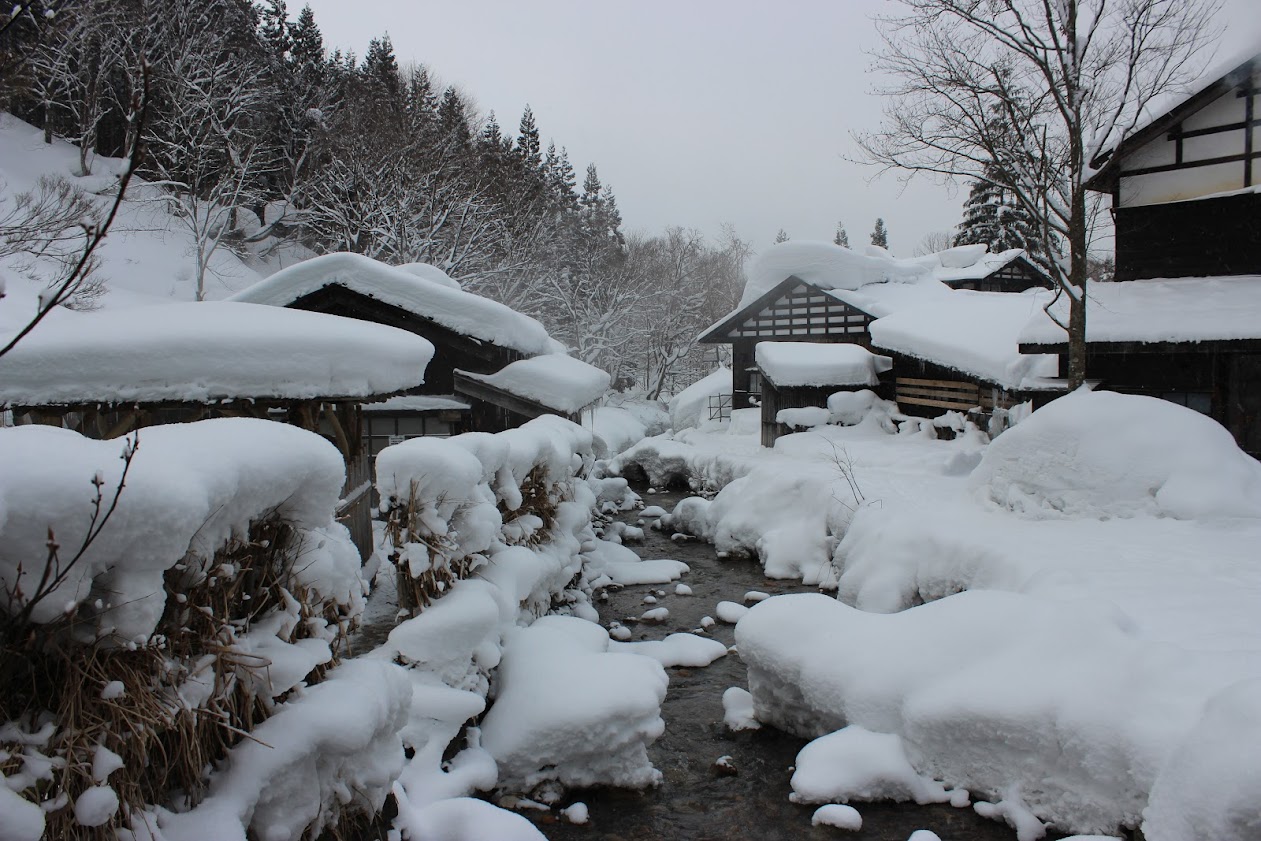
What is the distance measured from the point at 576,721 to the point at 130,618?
3.92 m

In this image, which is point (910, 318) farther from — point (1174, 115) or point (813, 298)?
point (1174, 115)

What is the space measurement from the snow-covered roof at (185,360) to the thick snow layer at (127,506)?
4.43 metres

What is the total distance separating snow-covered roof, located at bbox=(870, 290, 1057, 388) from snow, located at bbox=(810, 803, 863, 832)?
11.9m

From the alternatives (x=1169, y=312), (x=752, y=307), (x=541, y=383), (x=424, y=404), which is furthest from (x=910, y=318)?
(x=424, y=404)

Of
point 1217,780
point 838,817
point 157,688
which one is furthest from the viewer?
point 838,817

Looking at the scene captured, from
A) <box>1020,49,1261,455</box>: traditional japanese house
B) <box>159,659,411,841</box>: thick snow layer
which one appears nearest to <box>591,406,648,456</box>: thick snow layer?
<box>1020,49,1261,455</box>: traditional japanese house

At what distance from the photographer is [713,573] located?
1313cm

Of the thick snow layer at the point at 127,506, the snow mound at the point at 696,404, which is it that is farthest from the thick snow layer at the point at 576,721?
the snow mound at the point at 696,404

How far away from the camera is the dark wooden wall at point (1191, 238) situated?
12414mm

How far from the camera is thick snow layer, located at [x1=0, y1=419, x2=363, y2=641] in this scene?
194 centimetres

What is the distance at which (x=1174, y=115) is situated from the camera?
12.4 meters

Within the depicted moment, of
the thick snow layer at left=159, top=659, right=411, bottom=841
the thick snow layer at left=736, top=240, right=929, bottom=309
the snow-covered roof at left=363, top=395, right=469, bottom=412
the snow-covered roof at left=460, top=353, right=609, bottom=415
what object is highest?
the thick snow layer at left=736, top=240, right=929, bottom=309

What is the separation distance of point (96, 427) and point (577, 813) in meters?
5.99

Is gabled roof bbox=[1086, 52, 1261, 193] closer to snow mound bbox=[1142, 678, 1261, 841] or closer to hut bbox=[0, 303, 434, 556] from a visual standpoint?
snow mound bbox=[1142, 678, 1261, 841]
